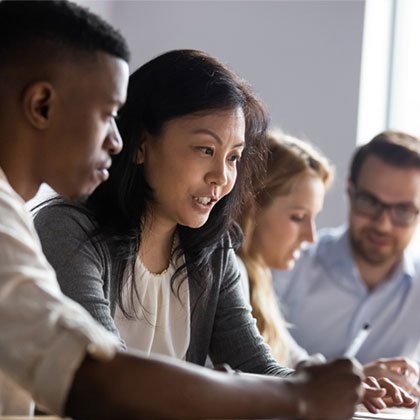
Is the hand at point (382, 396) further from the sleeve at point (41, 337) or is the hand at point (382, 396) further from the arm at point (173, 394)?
the sleeve at point (41, 337)

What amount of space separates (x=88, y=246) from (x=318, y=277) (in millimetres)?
1502

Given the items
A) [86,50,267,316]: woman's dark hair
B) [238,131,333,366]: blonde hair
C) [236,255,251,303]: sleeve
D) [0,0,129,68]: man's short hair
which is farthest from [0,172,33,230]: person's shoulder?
[238,131,333,366]: blonde hair

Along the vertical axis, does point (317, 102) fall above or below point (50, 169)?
below

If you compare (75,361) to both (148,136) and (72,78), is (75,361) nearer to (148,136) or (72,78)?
(72,78)

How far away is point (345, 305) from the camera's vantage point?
2.55 metres

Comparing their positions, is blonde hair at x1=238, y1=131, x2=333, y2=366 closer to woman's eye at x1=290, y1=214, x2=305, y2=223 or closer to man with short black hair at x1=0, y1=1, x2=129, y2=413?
woman's eye at x1=290, y1=214, x2=305, y2=223

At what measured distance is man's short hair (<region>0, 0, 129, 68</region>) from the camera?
855mm

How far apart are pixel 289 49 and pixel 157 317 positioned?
6.40 feet

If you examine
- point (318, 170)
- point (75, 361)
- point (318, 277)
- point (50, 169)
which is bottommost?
point (318, 277)

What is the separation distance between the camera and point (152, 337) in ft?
4.50

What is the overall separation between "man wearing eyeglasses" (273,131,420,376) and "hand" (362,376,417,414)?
1.10 meters

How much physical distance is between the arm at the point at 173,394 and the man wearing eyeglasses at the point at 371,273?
175cm

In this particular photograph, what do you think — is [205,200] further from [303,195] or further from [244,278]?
[303,195]

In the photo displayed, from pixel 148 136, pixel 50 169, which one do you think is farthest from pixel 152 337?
pixel 50 169
